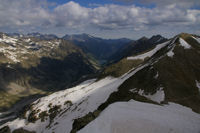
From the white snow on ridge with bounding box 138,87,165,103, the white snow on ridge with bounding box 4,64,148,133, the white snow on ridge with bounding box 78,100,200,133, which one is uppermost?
the white snow on ridge with bounding box 78,100,200,133

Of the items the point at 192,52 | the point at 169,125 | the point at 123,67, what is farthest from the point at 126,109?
the point at 123,67

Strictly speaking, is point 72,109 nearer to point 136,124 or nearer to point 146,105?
point 146,105

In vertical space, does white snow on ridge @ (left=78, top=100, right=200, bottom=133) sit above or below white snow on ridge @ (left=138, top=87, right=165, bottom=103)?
above

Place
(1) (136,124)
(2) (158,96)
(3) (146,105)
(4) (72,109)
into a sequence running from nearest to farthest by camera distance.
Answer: (1) (136,124) → (3) (146,105) → (2) (158,96) → (4) (72,109)

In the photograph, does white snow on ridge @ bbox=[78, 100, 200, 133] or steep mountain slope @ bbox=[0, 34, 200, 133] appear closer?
white snow on ridge @ bbox=[78, 100, 200, 133]

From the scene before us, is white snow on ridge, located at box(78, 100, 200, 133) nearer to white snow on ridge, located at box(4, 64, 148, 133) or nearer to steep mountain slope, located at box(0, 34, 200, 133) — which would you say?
steep mountain slope, located at box(0, 34, 200, 133)

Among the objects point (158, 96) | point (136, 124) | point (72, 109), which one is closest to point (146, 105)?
point (136, 124)

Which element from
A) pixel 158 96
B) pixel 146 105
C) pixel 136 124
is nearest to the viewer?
pixel 136 124

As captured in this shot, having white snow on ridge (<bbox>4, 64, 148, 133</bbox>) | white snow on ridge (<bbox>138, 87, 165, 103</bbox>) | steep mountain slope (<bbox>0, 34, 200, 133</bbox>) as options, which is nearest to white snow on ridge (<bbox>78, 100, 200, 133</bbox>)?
steep mountain slope (<bbox>0, 34, 200, 133</bbox>)
